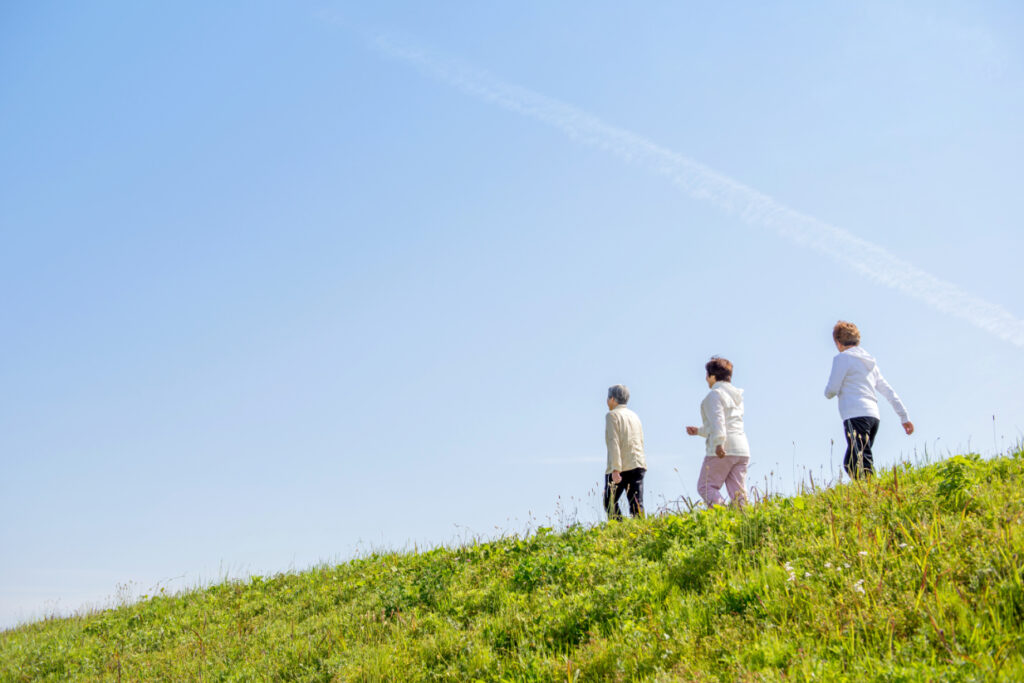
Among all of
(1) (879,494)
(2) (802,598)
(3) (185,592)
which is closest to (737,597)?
(2) (802,598)

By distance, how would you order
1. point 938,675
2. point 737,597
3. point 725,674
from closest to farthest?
point 938,675 → point 725,674 → point 737,597

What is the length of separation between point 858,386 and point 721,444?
2.21 metres

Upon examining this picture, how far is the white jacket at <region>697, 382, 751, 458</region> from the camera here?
10.7 metres

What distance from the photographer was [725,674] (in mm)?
5059

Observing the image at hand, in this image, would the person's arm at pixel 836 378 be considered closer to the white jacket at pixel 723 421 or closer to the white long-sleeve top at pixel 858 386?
the white long-sleeve top at pixel 858 386

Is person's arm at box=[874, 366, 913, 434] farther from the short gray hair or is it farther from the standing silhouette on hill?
the short gray hair

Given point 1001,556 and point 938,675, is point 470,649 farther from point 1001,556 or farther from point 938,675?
point 1001,556

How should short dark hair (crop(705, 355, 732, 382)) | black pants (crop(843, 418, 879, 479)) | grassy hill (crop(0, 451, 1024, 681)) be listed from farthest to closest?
short dark hair (crop(705, 355, 732, 382)) < black pants (crop(843, 418, 879, 479)) < grassy hill (crop(0, 451, 1024, 681))

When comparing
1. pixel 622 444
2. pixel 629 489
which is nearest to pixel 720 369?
pixel 622 444

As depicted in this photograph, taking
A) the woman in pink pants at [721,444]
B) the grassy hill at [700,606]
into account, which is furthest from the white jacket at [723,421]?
the grassy hill at [700,606]

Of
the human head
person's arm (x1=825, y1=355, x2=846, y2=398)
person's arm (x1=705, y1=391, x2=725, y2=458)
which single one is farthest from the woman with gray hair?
the human head

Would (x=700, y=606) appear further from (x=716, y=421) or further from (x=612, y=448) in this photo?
(x=612, y=448)

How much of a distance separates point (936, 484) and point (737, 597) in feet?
9.65

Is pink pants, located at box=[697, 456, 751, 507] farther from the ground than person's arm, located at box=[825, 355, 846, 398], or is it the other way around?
person's arm, located at box=[825, 355, 846, 398]
